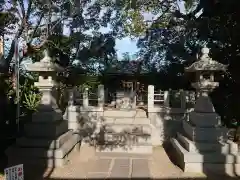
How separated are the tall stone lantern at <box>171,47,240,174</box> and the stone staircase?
162cm

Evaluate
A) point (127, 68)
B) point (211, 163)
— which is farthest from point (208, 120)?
point (127, 68)

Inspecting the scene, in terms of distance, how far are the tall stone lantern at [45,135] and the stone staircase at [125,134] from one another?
5.30 feet

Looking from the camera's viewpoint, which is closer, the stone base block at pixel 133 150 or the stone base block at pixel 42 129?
the stone base block at pixel 42 129

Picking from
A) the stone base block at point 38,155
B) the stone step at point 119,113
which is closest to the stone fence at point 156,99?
the stone step at point 119,113

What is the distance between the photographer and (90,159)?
8.66m

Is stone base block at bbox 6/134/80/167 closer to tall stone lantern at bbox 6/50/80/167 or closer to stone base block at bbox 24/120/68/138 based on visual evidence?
tall stone lantern at bbox 6/50/80/167

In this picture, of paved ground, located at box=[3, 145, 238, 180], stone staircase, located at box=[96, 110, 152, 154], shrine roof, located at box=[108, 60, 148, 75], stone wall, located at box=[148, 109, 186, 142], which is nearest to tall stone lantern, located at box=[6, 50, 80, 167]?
paved ground, located at box=[3, 145, 238, 180]

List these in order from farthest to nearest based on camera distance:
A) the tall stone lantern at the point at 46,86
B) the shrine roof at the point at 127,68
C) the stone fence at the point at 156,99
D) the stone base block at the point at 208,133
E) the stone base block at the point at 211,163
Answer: the shrine roof at the point at 127,68, the stone fence at the point at 156,99, the tall stone lantern at the point at 46,86, the stone base block at the point at 208,133, the stone base block at the point at 211,163

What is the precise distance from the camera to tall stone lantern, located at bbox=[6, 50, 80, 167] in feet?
24.7

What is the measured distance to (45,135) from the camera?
26.2ft

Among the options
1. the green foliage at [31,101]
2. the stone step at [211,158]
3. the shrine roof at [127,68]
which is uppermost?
the shrine roof at [127,68]

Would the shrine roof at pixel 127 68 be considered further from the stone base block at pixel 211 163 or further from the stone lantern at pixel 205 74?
the stone base block at pixel 211 163

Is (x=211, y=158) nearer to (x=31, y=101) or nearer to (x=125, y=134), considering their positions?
(x=125, y=134)

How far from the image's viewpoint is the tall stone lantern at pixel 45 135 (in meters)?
7.54
